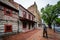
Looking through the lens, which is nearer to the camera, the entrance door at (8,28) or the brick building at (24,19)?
the entrance door at (8,28)

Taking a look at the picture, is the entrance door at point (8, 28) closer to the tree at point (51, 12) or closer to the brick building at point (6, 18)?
the brick building at point (6, 18)

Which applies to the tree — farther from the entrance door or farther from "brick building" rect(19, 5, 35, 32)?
the entrance door

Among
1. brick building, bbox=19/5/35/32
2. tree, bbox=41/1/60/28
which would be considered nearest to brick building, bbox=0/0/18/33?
brick building, bbox=19/5/35/32

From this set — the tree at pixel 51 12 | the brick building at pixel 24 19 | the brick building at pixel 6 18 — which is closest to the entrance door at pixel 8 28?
the brick building at pixel 6 18

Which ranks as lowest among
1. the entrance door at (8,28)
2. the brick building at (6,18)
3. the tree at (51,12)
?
the entrance door at (8,28)

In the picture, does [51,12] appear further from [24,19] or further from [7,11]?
[7,11]

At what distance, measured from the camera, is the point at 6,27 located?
49.8ft

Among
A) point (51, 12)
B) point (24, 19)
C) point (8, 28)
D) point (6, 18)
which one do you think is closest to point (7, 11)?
point (6, 18)

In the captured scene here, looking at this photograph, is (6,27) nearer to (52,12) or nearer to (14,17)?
(14,17)

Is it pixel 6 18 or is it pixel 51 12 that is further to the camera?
pixel 51 12

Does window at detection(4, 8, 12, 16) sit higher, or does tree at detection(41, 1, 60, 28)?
tree at detection(41, 1, 60, 28)

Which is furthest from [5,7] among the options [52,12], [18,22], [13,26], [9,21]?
[52,12]

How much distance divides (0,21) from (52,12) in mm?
31957

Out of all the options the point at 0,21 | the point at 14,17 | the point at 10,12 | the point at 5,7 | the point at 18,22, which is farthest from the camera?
the point at 18,22
